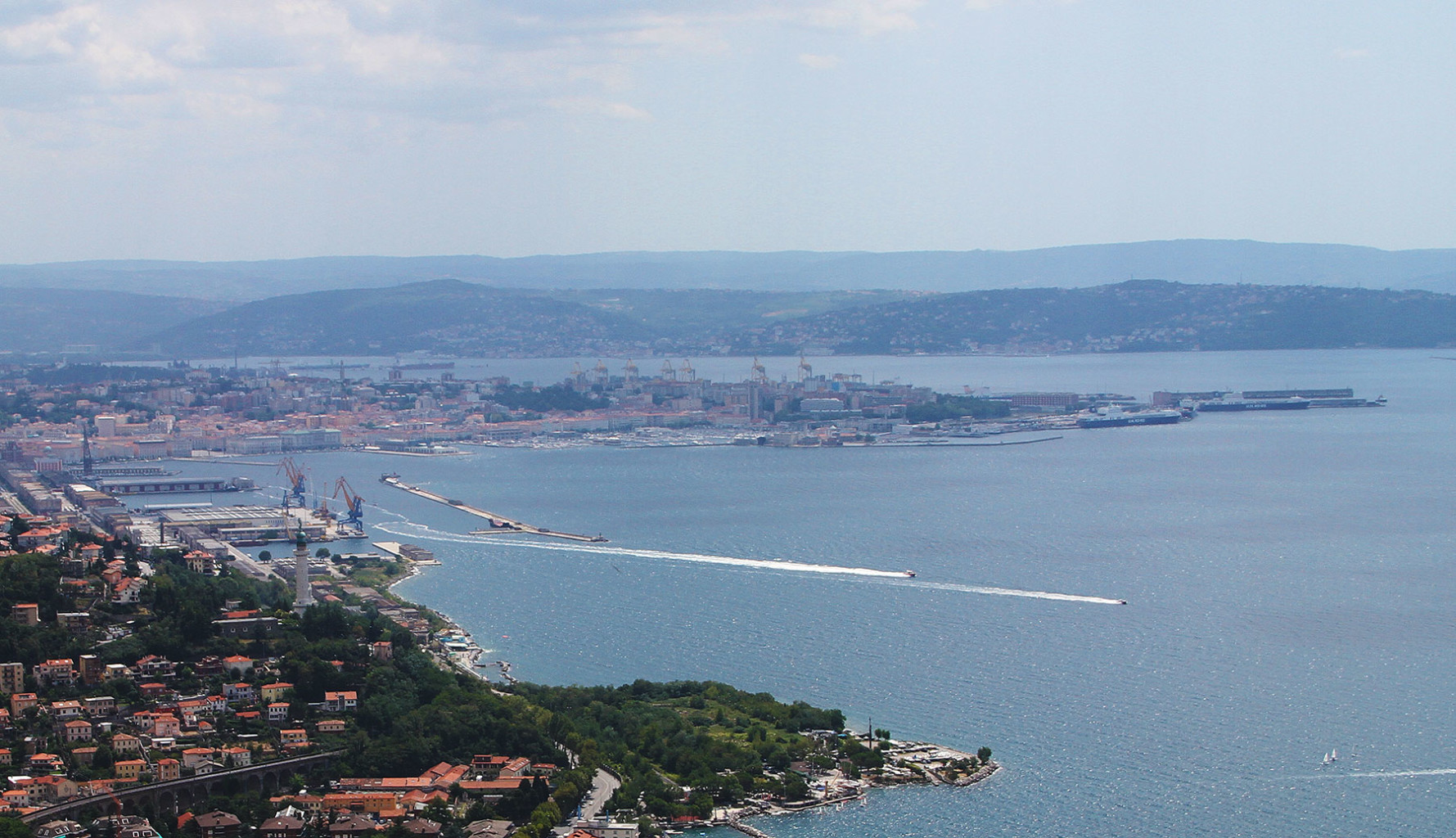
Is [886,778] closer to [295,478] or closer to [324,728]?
[324,728]

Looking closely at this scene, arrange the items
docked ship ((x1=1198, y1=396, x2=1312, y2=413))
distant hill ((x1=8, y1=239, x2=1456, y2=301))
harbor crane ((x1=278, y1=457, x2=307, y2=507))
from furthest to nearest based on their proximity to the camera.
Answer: distant hill ((x1=8, y1=239, x2=1456, y2=301)) → docked ship ((x1=1198, y1=396, x2=1312, y2=413)) → harbor crane ((x1=278, y1=457, x2=307, y2=507))

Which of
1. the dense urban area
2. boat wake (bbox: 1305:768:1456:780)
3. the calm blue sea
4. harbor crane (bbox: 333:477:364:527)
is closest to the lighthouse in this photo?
the dense urban area

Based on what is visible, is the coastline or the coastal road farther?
the coastline

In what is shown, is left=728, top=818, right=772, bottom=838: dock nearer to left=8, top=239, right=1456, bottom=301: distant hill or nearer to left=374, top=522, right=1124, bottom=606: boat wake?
left=374, top=522, right=1124, bottom=606: boat wake

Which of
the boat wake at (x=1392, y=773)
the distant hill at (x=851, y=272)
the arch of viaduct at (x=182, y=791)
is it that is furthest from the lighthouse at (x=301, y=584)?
the distant hill at (x=851, y=272)

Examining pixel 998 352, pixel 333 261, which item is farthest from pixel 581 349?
pixel 333 261

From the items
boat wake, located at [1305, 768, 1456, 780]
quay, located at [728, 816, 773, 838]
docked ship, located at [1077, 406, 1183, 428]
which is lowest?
quay, located at [728, 816, 773, 838]
